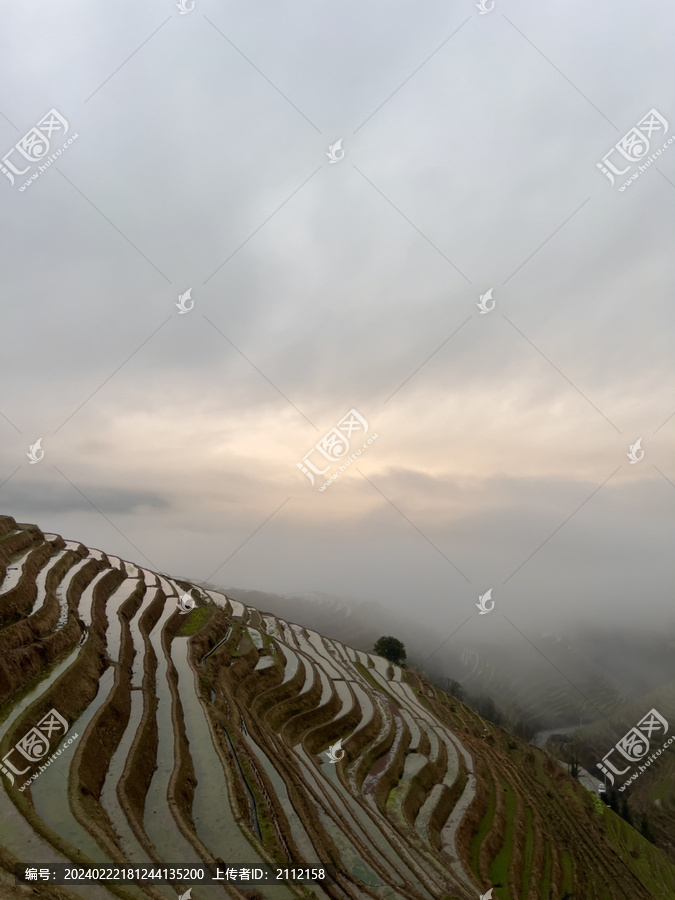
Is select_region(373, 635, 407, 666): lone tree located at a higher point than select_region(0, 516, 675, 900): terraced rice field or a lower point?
lower

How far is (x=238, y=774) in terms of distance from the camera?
792 inches

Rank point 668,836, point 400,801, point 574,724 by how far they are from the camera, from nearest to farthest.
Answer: point 400,801
point 668,836
point 574,724

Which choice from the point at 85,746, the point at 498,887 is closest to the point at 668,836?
the point at 498,887

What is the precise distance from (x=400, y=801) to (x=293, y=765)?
274 inches

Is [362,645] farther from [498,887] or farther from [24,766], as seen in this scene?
[24,766]

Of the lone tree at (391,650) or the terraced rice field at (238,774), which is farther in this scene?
the lone tree at (391,650)

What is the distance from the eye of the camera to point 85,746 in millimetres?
18281

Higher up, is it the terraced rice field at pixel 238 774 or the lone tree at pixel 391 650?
the terraced rice field at pixel 238 774

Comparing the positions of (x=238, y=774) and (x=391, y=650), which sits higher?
(x=238, y=774)

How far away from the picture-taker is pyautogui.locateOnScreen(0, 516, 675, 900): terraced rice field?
15391 mm

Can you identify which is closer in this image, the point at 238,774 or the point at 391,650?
the point at 238,774

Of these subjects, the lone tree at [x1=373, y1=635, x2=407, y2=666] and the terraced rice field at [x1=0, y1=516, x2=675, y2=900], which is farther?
the lone tree at [x1=373, y1=635, x2=407, y2=666]

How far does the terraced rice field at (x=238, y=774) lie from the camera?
50.5 ft

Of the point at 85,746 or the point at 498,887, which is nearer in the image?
the point at 85,746
